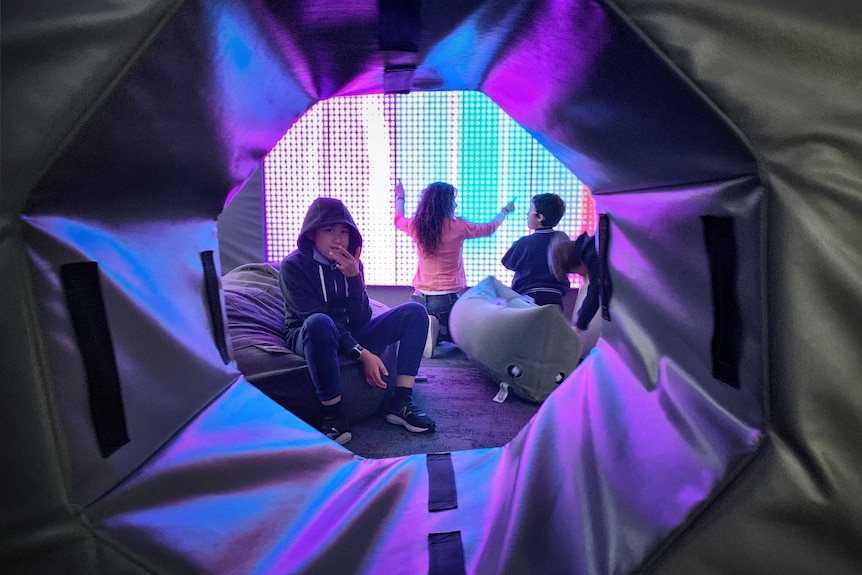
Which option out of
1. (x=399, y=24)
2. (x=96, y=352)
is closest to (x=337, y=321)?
(x=399, y=24)

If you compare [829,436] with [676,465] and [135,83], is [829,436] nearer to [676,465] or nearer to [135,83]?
[676,465]

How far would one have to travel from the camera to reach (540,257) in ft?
8.64

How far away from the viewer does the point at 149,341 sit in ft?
2.10

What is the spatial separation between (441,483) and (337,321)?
3.44ft

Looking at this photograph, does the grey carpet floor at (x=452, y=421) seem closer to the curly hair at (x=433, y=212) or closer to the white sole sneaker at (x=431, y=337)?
the white sole sneaker at (x=431, y=337)

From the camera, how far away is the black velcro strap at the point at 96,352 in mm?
479

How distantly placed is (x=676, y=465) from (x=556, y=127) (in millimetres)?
568

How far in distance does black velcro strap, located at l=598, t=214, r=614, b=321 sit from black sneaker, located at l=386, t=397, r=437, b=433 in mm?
861

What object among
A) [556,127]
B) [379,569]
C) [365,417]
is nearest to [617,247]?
[556,127]

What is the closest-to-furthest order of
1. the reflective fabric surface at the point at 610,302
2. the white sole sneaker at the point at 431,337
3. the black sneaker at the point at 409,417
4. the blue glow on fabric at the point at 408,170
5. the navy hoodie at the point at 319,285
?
the reflective fabric surface at the point at 610,302 → the black sneaker at the point at 409,417 → the navy hoodie at the point at 319,285 → the white sole sneaker at the point at 431,337 → the blue glow on fabric at the point at 408,170

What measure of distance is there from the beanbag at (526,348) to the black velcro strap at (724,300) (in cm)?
133

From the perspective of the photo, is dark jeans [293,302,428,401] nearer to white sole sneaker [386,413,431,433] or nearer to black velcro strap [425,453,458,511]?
white sole sneaker [386,413,431,433]

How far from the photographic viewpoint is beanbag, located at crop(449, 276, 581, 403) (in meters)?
1.85

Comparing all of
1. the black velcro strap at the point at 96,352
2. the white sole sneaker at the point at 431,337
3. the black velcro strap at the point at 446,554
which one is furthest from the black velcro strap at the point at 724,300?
the white sole sneaker at the point at 431,337
